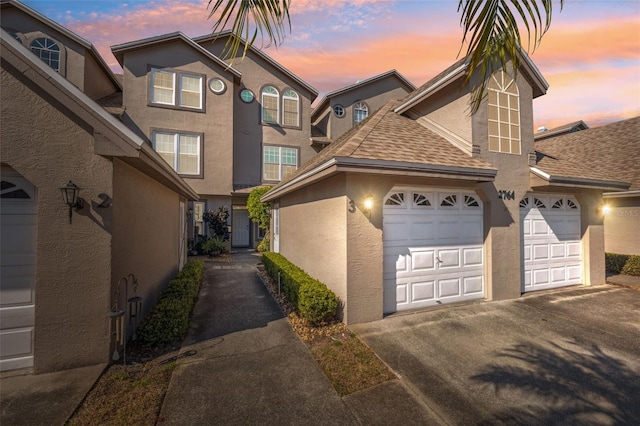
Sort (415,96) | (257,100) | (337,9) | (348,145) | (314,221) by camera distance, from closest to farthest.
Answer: (337,9) → (348,145) → (314,221) → (415,96) → (257,100)

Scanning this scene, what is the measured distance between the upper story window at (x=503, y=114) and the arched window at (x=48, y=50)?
21.5 meters

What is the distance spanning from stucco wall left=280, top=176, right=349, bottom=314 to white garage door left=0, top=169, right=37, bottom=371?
5354 millimetres

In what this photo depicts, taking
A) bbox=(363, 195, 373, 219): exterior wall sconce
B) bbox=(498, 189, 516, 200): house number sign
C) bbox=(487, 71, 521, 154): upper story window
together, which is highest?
bbox=(487, 71, 521, 154): upper story window

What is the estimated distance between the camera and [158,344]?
→ 5.16 m

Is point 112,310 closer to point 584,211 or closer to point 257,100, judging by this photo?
point 584,211

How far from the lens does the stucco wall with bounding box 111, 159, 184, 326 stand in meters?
4.78

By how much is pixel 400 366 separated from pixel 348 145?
4.61 meters

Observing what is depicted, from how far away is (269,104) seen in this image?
762 inches

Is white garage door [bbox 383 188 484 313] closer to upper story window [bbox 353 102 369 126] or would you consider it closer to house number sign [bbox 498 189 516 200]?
house number sign [bbox 498 189 516 200]

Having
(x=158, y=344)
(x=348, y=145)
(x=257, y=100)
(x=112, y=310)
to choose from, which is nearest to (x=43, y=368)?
(x=112, y=310)

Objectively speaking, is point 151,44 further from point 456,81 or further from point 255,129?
point 456,81

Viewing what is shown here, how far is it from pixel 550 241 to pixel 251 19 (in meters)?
10.6

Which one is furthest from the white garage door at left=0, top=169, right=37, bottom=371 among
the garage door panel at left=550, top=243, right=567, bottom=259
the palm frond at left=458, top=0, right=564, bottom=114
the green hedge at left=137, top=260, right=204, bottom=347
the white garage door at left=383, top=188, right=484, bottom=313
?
the garage door panel at left=550, top=243, right=567, bottom=259

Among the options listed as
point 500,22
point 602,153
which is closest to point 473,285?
point 500,22
